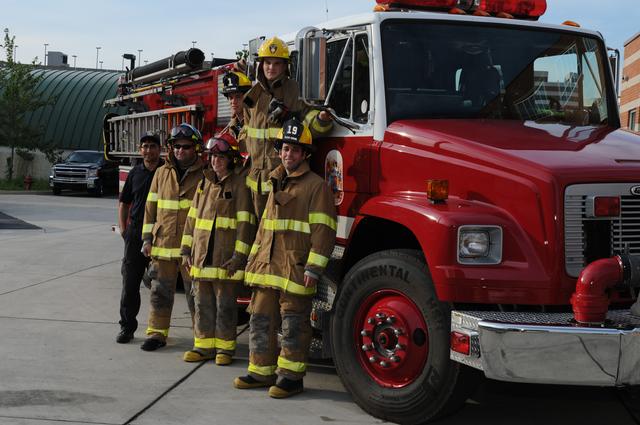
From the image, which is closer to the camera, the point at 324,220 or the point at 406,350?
the point at 406,350

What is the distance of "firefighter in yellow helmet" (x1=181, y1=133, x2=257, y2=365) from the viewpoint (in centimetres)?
628

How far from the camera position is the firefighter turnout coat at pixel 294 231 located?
5.55m

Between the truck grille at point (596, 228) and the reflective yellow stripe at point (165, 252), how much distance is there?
3387mm

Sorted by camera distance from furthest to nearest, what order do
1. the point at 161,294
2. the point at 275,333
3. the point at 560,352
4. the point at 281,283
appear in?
the point at 161,294
the point at 275,333
the point at 281,283
the point at 560,352

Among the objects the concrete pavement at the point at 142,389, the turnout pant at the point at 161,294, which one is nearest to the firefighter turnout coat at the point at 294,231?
the concrete pavement at the point at 142,389

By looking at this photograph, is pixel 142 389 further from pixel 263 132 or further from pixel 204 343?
pixel 263 132

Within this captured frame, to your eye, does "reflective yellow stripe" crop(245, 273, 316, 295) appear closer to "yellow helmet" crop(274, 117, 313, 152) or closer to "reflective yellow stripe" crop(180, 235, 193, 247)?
"yellow helmet" crop(274, 117, 313, 152)

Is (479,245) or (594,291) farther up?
(479,245)

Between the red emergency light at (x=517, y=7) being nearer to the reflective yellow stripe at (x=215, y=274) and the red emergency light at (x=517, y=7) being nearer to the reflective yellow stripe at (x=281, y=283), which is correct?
Answer: the reflective yellow stripe at (x=281, y=283)

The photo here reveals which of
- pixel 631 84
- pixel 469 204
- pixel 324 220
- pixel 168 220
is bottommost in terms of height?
pixel 168 220

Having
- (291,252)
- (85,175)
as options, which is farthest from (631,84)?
(291,252)

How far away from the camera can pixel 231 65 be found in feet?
28.0

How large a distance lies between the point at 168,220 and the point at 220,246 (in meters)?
0.82

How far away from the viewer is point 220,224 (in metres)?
6.39
